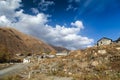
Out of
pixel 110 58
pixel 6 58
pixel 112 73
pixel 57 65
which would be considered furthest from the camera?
pixel 6 58

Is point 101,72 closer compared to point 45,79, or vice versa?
point 45,79

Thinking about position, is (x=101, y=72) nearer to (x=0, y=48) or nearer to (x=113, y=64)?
(x=113, y=64)

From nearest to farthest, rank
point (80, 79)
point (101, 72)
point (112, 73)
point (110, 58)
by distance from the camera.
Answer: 1. point (80, 79)
2. point (112, 73)
3. point (101, 72)
4. point (110, 58)

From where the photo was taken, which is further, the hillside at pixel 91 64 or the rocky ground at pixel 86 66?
the hillside at pixel 91 64

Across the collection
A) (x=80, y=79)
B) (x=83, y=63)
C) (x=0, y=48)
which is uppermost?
(x=0, y=48)

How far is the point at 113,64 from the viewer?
107ft

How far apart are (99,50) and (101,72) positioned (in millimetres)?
9362

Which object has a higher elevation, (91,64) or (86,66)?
(91,64)

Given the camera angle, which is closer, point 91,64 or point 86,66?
point 86,66

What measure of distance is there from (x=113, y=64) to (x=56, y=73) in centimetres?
924

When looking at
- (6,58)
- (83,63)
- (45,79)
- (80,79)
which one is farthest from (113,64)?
(6,58)

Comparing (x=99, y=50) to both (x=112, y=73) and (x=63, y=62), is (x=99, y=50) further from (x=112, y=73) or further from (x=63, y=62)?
(x=112, y=73)

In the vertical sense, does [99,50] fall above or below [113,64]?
above

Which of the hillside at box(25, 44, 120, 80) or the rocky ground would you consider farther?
the hillside at box(25, 44, 120, 80)
